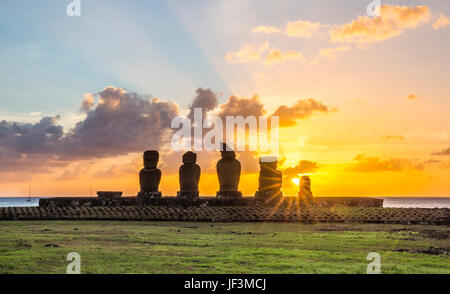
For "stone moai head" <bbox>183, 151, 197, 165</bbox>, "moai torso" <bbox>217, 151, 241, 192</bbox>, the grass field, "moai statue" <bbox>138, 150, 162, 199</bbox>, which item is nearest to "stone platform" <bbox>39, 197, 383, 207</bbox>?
"moai statue" <bbox>138, 150, 162, 199</bbox>

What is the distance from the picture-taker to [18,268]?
29.6 feet

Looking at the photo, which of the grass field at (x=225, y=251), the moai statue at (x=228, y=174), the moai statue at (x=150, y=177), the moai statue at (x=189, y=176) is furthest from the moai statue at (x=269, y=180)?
the grass field at (x=225, y=251)

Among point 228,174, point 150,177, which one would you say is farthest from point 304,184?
point 150,177

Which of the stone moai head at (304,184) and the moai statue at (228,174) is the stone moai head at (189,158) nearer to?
the moai statue at (228,174)

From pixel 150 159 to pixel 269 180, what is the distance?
25.3 ft

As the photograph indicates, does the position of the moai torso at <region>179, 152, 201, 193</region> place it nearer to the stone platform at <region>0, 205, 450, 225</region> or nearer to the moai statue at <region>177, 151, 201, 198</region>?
the moai statue at <region>177, 151, 201, 198</region>

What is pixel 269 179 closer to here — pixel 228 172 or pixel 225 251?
pixel 228 172

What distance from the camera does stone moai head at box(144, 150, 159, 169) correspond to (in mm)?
30172

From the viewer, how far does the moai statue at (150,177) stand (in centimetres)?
2956
